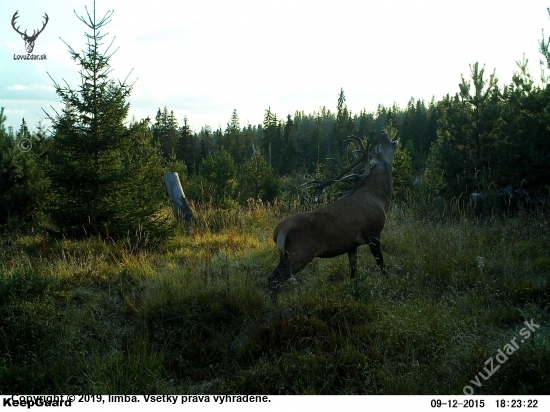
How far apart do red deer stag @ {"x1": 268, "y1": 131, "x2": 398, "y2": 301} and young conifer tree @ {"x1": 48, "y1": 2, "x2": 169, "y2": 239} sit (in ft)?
12.7

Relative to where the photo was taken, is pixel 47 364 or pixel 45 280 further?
pixel 45 280

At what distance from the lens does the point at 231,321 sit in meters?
5.18

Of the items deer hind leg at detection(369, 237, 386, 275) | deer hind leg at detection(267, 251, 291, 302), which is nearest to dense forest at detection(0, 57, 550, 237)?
deer hind leg at detection(369, 237, 386, 275)

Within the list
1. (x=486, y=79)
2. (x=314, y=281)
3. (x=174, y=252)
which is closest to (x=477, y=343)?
(x=314, y=281)

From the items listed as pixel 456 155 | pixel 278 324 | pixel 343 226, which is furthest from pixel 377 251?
pixel 456 155

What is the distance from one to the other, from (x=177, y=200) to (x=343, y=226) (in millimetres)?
6900

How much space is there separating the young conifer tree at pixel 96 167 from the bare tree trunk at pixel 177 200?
242 centimetres

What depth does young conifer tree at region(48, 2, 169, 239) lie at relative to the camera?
8641mm

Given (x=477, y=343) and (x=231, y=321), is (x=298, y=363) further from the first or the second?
(x=477, y=343)

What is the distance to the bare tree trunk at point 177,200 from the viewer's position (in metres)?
11.7

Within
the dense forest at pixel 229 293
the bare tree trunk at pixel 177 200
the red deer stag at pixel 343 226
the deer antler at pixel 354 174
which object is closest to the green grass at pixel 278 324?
the dense forest at pixel 229 293

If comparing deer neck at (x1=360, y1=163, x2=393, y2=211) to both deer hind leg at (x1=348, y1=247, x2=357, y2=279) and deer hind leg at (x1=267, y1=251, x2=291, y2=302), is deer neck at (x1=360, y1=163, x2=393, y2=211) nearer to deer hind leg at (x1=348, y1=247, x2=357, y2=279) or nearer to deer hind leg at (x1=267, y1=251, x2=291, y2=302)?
deer hind leg at (x1=348, y1=247, x2=357, y2=279)

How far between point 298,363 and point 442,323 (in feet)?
5.15

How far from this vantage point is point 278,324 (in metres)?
4.78
